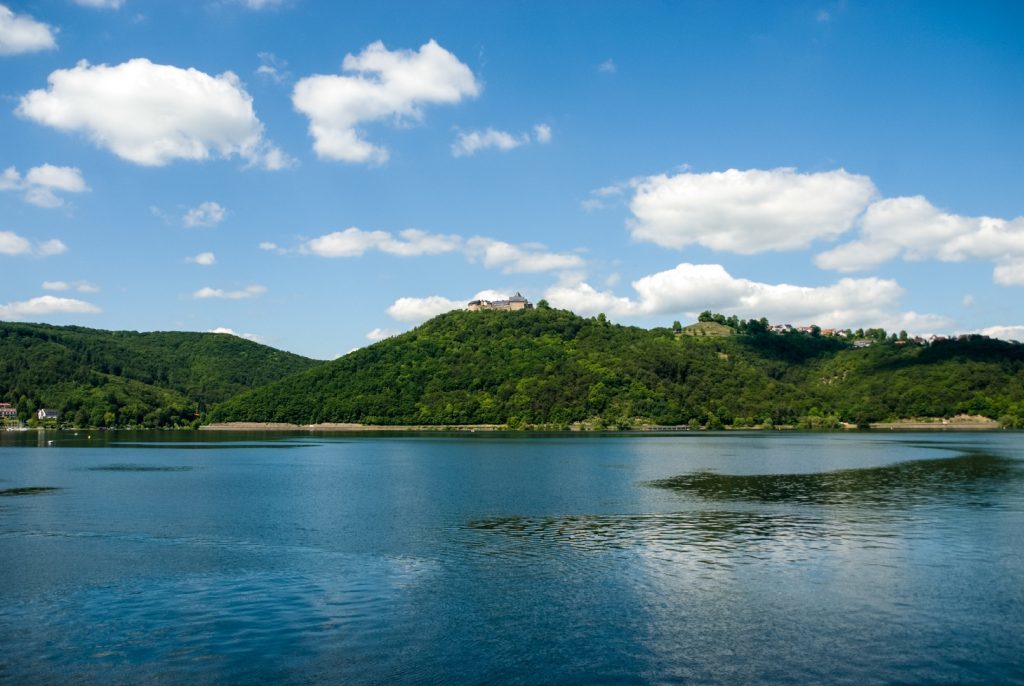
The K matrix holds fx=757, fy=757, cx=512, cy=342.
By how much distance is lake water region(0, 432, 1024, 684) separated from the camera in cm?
2031

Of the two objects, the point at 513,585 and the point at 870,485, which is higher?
the point at 513,585

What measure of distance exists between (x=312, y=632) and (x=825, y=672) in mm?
14553

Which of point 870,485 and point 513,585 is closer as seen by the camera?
point 513,585

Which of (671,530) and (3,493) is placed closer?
(671,530)

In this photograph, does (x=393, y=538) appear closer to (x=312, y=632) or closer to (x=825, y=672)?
(x=312, y=632)

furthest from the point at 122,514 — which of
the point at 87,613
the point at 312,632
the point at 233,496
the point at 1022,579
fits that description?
the point at 1022,579

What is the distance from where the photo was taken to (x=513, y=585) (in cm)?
2886

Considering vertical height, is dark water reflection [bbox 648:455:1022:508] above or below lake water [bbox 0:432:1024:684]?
below

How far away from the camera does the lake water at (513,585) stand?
20.3 metres

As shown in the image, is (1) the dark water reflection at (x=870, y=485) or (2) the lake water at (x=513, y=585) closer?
(2) the lake water at (x=513, y=585)

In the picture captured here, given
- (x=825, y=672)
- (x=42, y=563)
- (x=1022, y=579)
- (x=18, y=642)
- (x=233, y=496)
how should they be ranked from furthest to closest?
(x=233, y=496) → (x=42, y=563) → (x=1022, y=579) → (x=18, y=642) → (x=825, y=672)

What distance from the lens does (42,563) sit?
32.8 m

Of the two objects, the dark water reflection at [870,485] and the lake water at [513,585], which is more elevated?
the lake water at [513,585]

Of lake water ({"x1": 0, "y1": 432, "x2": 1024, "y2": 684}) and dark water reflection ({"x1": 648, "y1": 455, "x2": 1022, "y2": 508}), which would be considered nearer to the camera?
lake water ({"x1": 0, "y1": 432, "x2": 1024, "y2": 684})
